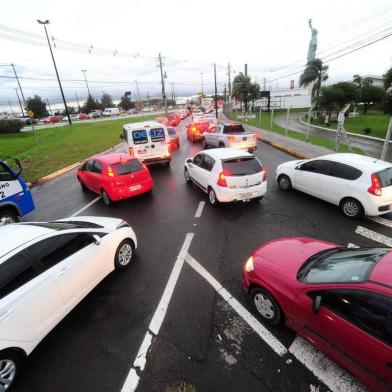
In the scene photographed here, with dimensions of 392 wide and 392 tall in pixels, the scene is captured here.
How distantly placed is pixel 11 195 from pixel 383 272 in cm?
873

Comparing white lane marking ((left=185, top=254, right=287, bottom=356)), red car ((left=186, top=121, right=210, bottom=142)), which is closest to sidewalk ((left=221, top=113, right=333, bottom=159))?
red car ((left=186, top=121, right=210, bottom=142))

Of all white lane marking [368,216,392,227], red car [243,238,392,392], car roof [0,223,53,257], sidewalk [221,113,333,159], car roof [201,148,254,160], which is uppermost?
car roof [201,148,254,160]

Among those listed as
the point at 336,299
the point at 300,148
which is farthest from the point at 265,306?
the point at 300,148

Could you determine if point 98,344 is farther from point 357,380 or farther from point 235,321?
point 357,380

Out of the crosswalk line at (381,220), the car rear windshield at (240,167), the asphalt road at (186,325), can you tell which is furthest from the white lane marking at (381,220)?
the car rear windshield at (240,167)

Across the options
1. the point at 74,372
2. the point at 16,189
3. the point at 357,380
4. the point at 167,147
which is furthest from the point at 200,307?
the point at 167,147

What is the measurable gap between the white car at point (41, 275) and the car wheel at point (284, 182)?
6.58 m

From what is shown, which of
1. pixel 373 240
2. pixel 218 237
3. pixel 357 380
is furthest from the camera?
pixel 218 237

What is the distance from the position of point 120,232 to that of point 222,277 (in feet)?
7.62

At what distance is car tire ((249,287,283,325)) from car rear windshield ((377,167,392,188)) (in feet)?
16.3

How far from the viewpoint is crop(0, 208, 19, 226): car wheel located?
23.7 ft

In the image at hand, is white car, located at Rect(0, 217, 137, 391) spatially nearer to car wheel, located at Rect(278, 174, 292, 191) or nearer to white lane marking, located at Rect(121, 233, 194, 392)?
white lane marking, located at Rect(121, 233, 194, 392)

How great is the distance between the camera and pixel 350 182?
702 centimetres

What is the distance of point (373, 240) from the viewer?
6.06m
